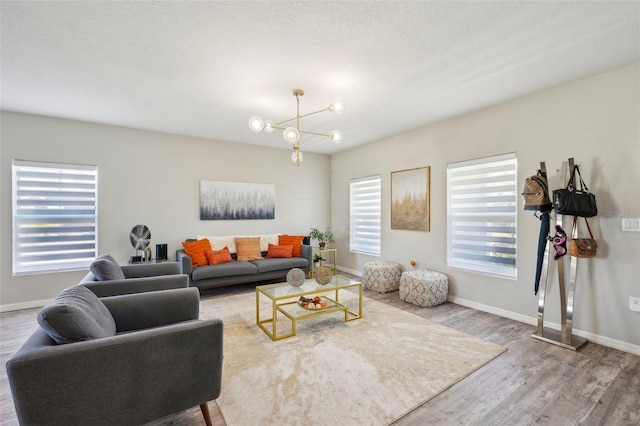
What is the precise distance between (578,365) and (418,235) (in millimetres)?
2490

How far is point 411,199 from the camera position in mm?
4836

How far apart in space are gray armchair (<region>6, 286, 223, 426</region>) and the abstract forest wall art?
3.55 m

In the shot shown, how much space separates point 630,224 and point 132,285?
4.57 metres

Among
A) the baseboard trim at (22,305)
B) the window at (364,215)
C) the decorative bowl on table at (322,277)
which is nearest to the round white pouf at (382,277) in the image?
the window at (364,215)

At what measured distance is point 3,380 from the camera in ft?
7.48

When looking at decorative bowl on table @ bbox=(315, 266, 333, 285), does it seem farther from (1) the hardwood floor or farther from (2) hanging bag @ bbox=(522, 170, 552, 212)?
(2) hanging bag @ bbox=(522, 170, 552, 212)

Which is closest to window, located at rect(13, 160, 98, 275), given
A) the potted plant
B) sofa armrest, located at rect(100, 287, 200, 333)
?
sofa armrest, located at rect(100, 287, 200, 333)

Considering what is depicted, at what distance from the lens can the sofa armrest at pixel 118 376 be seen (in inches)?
52.1

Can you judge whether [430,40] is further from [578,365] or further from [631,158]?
[578,365]

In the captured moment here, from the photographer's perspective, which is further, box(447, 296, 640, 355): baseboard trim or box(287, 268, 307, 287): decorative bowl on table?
box(287, 268, 307, 287): decorative bowl on table

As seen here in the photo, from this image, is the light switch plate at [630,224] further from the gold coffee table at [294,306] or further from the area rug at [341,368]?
the gold coffee table at [294,306]

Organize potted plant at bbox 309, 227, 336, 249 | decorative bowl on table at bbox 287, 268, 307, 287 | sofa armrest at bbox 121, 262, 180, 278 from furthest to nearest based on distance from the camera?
potted plant at bbox 309, 227, 336, 249
decorative bowl on table at bbox 287, 268, 307, 287
sofa armrest at bbox 121, 262, 180, 278

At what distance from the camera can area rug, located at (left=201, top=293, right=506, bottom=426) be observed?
1.97 m

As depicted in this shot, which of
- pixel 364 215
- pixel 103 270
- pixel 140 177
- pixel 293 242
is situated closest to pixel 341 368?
pixel 103 270
